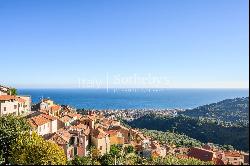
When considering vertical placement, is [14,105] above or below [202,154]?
above

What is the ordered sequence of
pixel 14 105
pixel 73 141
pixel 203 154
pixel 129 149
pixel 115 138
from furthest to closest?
pixel 14 105 < pixel 115 138 < pixel 129 149 < pixel 203 154 < pixel 73 141

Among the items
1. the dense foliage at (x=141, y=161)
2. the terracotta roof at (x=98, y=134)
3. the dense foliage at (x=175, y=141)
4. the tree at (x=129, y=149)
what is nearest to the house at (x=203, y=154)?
the tree at (x=129, y=149)

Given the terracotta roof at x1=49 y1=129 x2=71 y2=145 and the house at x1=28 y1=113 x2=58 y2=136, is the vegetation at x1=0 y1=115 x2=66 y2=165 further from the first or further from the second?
the house at x1=28 y1=113 x2=58 y2=136

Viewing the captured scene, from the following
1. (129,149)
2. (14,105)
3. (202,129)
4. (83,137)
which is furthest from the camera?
(202,129)

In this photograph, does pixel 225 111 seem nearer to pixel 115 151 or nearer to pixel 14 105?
pixel 14 105

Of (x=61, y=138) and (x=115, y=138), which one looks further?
(x=115, y=138)

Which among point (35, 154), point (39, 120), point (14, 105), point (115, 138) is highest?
point (14, 105)

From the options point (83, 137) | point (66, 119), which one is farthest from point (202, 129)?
point (83, 137)

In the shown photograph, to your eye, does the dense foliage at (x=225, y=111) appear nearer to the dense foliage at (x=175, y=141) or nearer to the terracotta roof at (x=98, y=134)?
the dense foliage at (x=175, y=141)

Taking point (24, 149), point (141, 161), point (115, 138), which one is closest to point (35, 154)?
point (24, 149)
